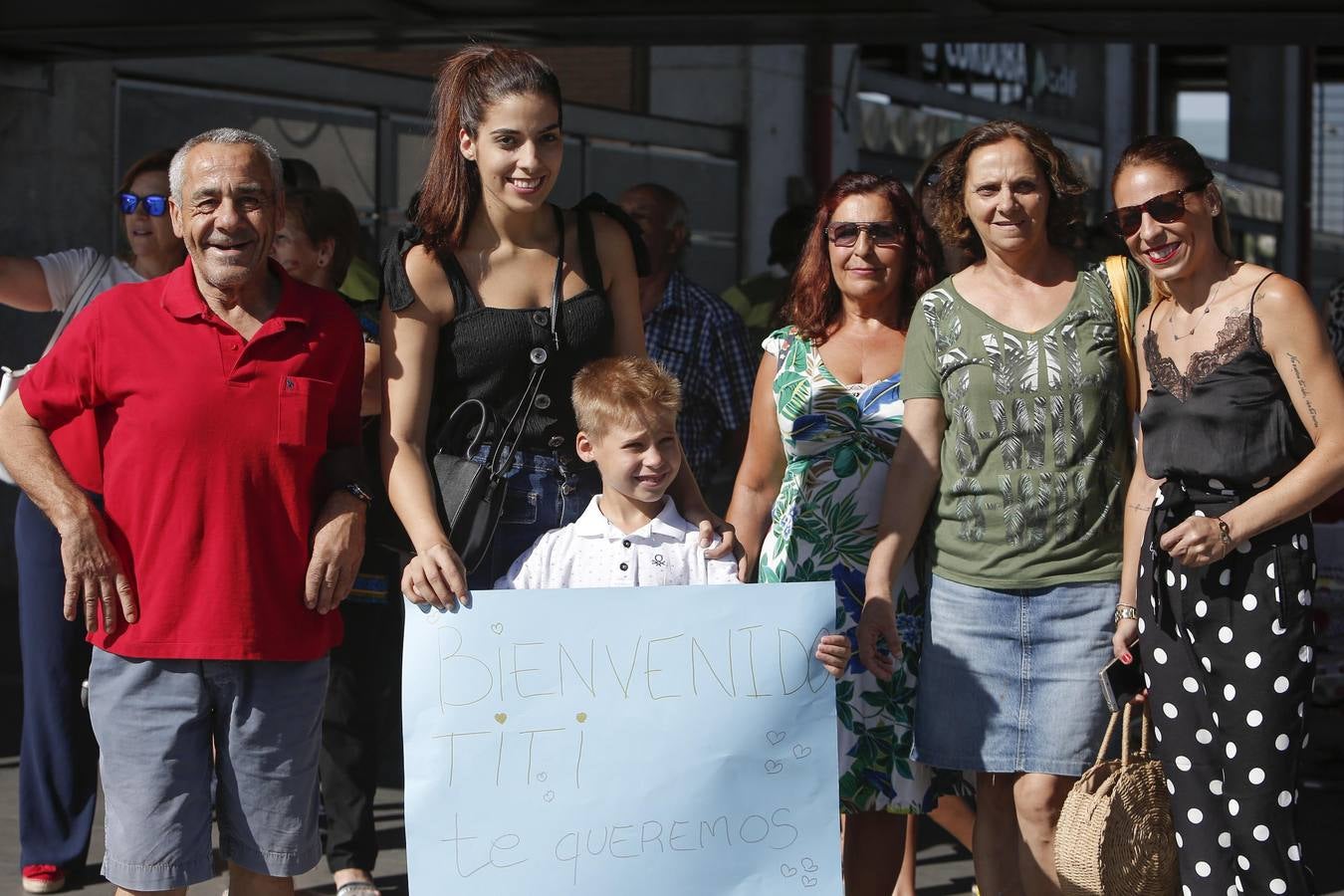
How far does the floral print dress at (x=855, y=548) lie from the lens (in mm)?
4254

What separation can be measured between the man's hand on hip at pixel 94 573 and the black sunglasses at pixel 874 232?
190 cm

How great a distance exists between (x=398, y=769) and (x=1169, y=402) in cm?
369

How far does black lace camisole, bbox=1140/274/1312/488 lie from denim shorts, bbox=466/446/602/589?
4.08 feet

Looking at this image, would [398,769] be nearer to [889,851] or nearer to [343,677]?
[343,677]

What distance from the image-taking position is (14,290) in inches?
198

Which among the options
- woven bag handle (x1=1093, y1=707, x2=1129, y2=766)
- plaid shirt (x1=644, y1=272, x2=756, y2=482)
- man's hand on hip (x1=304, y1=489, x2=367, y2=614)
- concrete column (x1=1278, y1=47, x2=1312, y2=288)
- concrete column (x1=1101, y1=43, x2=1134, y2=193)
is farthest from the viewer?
concrete column (x1=1278, y1=47, x2=1312, y2=288)

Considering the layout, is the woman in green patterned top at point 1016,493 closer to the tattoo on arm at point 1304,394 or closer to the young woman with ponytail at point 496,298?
the tattoo on arm at point 1304,394

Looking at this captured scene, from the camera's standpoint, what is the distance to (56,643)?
4.94 m

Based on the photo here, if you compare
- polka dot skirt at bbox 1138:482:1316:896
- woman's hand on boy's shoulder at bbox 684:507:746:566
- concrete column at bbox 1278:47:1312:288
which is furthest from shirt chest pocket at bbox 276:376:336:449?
concrete column at bbox 1278:47:1312:288

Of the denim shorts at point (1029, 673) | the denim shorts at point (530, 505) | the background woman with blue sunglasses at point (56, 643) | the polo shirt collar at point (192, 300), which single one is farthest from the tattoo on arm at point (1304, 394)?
the background woman with blue sunglasses at point (56, 643)

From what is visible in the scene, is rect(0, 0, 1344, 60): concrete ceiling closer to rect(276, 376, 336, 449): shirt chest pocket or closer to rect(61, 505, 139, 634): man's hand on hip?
rect(276, 376, 336, 449): shirt chest pocket

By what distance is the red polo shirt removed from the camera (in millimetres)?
3391

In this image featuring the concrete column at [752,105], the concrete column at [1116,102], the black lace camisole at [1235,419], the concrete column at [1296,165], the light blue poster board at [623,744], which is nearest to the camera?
the light blue poster board at [623,744]

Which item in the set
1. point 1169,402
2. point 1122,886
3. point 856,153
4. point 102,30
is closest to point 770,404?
point 1169,402
